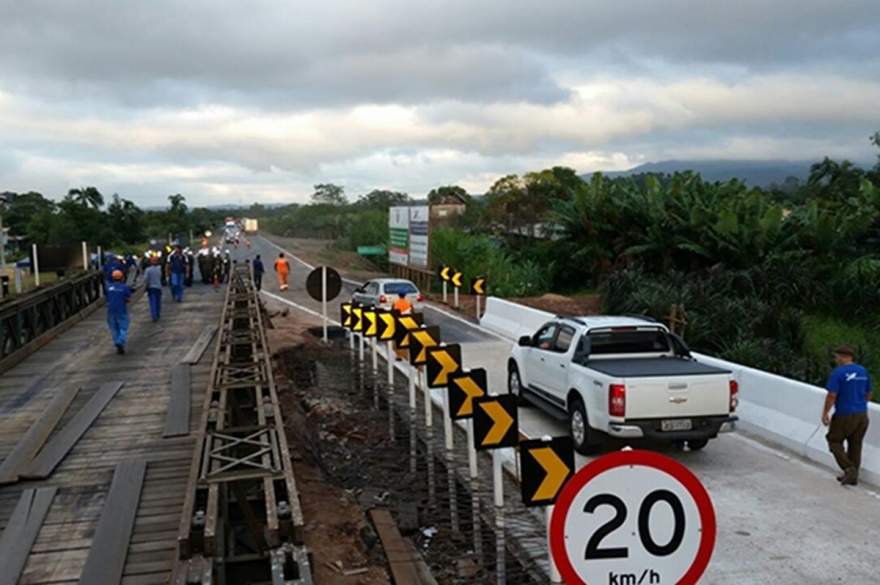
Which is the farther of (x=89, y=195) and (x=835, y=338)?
(x=89, y=195)

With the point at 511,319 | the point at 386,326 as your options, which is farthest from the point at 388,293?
the point at 386,326

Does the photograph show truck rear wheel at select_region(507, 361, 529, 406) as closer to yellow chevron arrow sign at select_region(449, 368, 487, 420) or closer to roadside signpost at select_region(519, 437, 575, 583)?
yellow chevron arrow sign at select_region(449, 368, 487, 420)

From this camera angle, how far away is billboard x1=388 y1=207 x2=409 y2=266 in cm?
3688

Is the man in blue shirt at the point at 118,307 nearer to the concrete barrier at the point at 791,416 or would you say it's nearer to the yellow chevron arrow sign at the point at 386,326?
the yellow chevron arrow sign at the point at 386,326

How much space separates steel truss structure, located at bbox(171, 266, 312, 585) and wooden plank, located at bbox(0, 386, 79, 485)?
1.80 m

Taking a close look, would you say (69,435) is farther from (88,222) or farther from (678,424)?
(88,222)

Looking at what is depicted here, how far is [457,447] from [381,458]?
105 centimetres

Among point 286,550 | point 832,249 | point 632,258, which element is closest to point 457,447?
point 286,550

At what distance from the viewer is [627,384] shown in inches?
377

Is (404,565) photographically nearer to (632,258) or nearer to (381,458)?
(381,458)

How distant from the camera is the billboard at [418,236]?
3416 centimetres

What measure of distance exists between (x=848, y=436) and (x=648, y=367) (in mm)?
2298

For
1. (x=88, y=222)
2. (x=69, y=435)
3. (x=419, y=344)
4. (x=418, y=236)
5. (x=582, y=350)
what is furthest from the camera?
(x=88, y=222)

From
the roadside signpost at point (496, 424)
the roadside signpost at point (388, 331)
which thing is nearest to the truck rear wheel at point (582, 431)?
the roadside signpost at point (496, 424)
